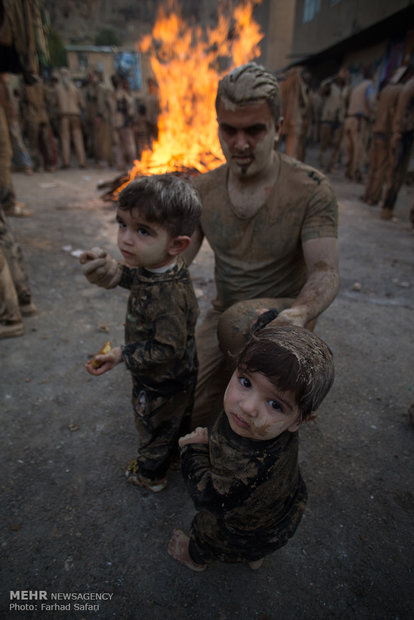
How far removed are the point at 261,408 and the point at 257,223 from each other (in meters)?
1.33

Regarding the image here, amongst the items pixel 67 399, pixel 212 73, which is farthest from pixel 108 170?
pixel 67 399

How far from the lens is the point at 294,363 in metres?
1.02

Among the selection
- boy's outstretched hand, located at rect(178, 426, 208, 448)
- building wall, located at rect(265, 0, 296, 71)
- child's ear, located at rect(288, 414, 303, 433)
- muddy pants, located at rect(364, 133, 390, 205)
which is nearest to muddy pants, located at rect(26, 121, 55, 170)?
muddy pants, located at rect(364, 133, 390, 205)

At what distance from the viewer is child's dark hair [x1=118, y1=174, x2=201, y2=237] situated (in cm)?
140

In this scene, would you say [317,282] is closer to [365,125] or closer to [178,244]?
[178,244]

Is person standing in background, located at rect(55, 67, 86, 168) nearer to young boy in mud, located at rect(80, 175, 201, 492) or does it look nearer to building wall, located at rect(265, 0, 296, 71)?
young boy in mud, located at rect(80, 175, 201, 492)

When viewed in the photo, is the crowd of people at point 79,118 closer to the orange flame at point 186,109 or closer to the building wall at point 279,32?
the orange flame at point 186,109

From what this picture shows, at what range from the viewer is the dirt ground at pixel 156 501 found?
1403mm

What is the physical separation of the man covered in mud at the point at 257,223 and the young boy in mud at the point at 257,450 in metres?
0.67

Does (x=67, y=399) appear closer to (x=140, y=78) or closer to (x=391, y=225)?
(x=391, y=225)

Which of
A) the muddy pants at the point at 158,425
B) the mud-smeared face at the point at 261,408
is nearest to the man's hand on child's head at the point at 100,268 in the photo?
the muddy pants at the point at 158,425

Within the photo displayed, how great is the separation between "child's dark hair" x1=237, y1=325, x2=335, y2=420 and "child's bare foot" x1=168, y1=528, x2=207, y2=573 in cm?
85

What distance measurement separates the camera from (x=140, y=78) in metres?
35.1

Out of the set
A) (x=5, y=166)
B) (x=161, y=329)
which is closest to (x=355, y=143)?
(x=5, y=166)
